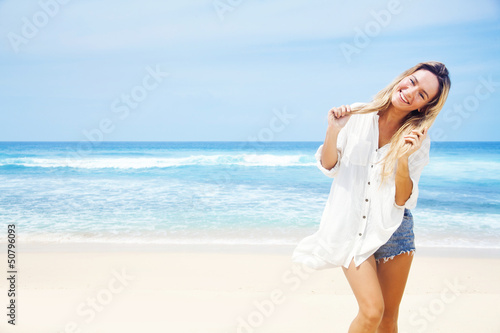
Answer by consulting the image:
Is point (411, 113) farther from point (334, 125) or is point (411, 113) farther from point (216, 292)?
point (216, 292)

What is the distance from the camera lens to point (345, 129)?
2.45 meters

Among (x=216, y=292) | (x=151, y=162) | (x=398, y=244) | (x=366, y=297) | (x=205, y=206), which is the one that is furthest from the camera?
(x=151, y=162)

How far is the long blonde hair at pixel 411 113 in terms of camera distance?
2289mm

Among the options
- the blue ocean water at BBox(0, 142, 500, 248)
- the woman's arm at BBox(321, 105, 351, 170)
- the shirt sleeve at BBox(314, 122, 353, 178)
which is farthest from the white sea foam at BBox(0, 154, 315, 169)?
the woman's arm at BBox(321, 105, 351, 170)

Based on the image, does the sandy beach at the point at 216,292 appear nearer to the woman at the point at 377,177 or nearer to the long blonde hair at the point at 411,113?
the woman at the point at 377,177

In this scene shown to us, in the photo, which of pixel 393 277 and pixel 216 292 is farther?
pixel 216 292

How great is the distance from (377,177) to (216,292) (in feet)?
10.9

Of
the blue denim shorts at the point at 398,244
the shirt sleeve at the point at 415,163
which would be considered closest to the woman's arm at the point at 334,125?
the shirt sleeve at the point at 415,163

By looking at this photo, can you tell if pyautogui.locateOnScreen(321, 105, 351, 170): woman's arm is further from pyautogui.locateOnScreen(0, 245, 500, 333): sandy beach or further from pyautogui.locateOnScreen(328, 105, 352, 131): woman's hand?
pyautogui.locateOnScreen(0, 245, 500, 333): sandy beach

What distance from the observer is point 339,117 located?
229cm

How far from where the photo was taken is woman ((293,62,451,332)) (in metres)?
2.30

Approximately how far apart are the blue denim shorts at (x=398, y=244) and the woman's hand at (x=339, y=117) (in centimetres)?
71

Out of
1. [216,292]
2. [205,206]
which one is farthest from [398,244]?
[205,206]

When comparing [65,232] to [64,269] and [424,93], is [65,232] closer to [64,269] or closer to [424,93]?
[64,269]
